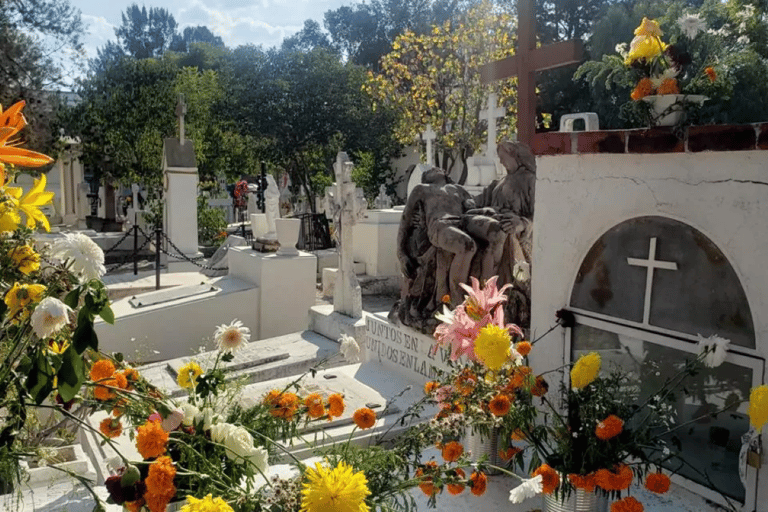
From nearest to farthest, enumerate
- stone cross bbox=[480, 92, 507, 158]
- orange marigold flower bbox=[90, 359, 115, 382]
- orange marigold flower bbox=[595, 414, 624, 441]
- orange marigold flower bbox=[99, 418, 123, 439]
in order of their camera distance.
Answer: orange marigold flower bbox=[90, 359, 115, 382] → orange marigold flower bbox=[99, 418, 123, 439] → orange marigold flower bbox=[595, 414, 624, 441] → stone cross bbox=[480, 92, 507, 158]

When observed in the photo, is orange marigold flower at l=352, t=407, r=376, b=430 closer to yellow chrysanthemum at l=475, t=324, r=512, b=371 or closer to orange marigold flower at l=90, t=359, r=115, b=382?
yellow chrysanthemum at l=475, t=324, r=512, b=371

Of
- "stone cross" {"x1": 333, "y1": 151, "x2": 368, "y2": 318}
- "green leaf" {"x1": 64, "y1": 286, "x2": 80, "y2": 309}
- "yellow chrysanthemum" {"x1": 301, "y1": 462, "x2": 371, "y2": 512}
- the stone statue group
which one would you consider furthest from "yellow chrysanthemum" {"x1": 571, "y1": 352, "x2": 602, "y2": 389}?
"stone cross" {"x1": 333, "y1": 151, "x2": 368, "y2": 318}

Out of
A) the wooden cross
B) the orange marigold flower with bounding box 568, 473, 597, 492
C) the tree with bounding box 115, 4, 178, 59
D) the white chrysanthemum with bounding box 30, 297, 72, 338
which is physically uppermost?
the tree with bounding box 115, 4, 178, 59

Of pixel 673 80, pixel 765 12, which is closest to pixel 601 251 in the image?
pixel 673 80

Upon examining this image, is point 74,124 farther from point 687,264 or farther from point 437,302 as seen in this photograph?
point 687,264

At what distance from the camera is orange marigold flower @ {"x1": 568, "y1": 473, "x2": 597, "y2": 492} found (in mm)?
2348

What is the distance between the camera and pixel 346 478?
5.12 feet

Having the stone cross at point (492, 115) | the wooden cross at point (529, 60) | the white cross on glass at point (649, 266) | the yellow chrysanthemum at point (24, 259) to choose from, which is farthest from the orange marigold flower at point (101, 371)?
the stone cross at point (492, 115)

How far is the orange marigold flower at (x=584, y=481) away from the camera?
235 centimetres

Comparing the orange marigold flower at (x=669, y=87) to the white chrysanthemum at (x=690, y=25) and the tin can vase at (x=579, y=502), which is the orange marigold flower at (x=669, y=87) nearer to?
the white chrysanthemum at (x=690, y=25)

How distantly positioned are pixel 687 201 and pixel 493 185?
272cm

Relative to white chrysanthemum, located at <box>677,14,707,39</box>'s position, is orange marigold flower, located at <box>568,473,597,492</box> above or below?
below

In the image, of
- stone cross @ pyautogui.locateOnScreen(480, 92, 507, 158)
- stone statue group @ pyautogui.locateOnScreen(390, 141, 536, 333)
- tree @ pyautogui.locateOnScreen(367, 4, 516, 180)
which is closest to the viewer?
stone statue group @ pyautogui.locateOnScreen(390, 141, 536, 333)

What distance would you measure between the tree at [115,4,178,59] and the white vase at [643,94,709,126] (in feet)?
246
